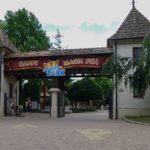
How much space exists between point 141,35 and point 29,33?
88.6 ft

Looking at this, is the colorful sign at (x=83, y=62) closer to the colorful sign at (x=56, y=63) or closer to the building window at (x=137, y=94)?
the colorful sign at (x=56, y=63)

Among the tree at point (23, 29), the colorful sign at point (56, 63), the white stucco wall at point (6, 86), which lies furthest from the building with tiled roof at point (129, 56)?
the tree at point (23, 29)

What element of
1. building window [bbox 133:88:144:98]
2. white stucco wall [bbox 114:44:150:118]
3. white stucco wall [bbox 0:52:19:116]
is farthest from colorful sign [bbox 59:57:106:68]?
white stucco wall [bbox 0:52:19:116]

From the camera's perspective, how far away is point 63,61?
35344mm

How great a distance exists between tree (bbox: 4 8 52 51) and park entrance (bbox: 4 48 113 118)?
19.0 m

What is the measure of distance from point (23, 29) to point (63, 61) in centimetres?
2312

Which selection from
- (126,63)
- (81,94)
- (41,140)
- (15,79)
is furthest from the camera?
(81,94)

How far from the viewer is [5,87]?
124 ft

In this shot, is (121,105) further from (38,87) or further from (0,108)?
(38,87)

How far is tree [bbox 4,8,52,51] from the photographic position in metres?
56.7

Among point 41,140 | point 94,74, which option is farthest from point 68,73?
point 41,140

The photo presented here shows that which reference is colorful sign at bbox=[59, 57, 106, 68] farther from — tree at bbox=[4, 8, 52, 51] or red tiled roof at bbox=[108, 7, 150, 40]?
tree at bbox=[4, 8, 52, 51]

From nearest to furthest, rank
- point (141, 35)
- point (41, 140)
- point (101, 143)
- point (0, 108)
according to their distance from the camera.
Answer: point (101, 143) → point (41, 140) → point (141, 35) → point (0, 108)

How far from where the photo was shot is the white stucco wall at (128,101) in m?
33.1
